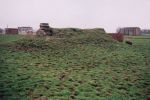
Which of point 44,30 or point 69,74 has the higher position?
point 44,30

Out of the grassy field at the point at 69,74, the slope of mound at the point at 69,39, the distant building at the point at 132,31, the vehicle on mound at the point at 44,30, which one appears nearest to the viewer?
the grassy field at the point at 69,74

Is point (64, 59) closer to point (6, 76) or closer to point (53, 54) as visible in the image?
point (53, 54)

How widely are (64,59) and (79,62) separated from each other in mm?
1790

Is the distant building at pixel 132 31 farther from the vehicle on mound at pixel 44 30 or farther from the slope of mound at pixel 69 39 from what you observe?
the vehicle on mound at pixel 44 30

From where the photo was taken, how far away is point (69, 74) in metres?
17.8

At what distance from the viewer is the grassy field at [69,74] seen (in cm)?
1366

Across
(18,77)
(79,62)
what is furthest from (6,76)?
(79,62)

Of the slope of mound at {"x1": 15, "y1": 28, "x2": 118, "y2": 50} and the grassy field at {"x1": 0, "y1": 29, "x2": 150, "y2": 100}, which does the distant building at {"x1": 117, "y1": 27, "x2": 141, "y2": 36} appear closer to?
the slope of mound at {"x1": 15, "y1": 28, "x2": 118, "y2": 50}

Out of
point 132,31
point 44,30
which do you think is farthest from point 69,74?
point 132,31

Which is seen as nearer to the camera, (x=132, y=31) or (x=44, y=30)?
(x=44, y=30)

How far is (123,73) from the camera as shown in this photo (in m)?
18.7

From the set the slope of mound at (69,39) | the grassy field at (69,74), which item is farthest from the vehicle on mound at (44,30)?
the grassy field at (69,74)

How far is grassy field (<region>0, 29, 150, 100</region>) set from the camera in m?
13.7

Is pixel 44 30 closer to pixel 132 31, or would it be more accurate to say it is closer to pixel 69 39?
pixel 69 39
